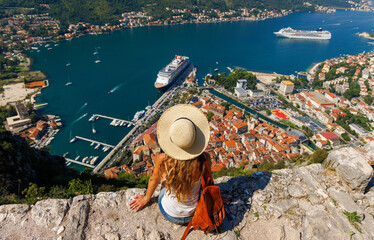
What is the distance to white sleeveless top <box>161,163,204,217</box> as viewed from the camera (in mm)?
2139

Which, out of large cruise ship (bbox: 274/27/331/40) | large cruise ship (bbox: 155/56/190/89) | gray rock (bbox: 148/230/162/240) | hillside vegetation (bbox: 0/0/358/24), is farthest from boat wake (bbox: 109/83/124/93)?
large cruise ship (bbox: 274/27/331/40)

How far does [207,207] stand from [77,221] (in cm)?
154

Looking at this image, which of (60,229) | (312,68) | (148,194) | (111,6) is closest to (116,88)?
(60,229)

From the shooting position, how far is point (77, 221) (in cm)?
250

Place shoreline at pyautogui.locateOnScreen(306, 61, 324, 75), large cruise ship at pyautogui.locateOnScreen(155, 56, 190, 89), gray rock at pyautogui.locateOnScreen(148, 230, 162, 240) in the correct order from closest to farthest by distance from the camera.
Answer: gray rock at pyautogui.locateOnScreen(148, 230, 162, 240) < large cruise ship at pyautogui.locateOnScreen(155, 56, 190, 89) < shoreline at pyautogui.locateOnScreen(306, 61, 324, 75)

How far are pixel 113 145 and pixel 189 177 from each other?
19.6 meters

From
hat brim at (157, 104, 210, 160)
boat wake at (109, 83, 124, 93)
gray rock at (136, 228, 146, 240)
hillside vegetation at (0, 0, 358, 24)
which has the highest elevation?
hat brim at (157, 104, 210, 160)

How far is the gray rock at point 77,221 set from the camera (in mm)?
2363

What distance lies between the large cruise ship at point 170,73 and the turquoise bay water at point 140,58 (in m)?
1.57

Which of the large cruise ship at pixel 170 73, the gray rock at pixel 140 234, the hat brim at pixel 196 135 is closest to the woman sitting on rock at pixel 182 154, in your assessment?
the hat brim at pixel 196 135

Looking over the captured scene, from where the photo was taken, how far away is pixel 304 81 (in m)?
35.4

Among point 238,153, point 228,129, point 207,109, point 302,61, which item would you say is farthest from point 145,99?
point 302,61

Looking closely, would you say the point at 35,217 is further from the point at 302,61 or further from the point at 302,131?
the point at 302,61

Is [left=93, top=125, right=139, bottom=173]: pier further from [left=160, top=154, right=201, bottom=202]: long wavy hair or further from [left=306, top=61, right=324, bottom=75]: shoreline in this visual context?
[left=306, top=61, right=324, bottom=75]: shoreline
